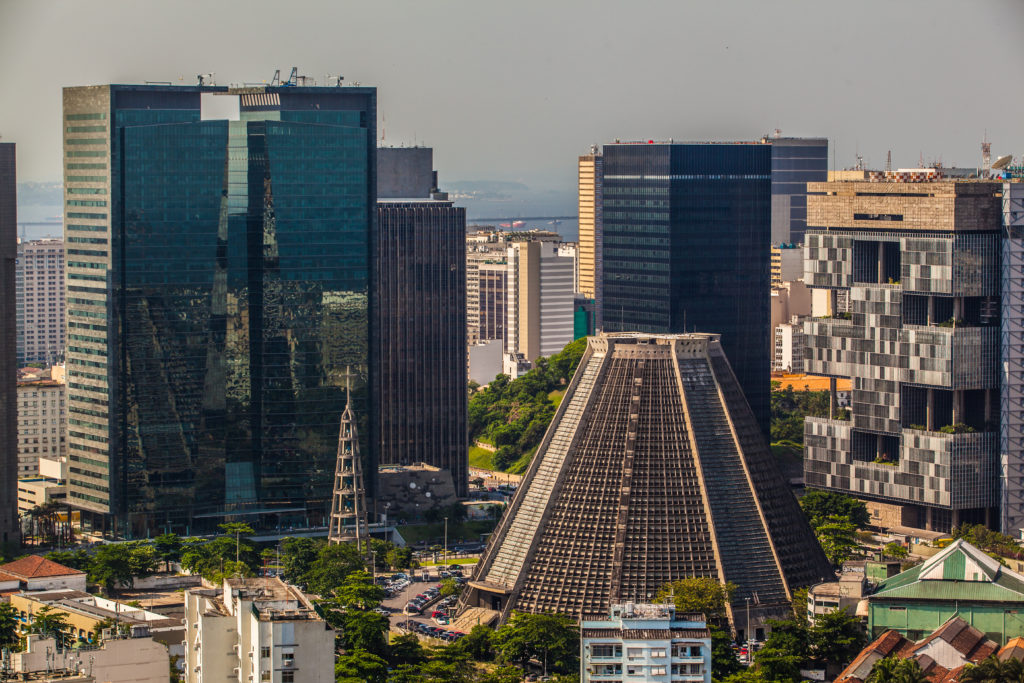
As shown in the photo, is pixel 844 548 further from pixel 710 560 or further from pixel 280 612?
pixel 280 612

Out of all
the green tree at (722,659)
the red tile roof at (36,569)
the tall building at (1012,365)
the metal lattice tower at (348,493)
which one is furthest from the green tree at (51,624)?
the tall building at (1012,365)

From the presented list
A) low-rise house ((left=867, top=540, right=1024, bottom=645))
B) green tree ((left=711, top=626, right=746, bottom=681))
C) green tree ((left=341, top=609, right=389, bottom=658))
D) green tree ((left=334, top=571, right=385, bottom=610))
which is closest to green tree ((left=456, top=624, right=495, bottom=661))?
green tree ((left=341, top=609, right=389, bottom=658))

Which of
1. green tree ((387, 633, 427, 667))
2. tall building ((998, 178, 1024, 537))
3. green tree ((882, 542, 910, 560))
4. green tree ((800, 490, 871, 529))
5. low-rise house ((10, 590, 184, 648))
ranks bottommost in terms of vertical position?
green tree ((387, 633, 427, 667))

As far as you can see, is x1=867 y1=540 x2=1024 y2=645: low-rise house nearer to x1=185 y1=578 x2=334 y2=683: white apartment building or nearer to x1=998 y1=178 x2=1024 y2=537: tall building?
x1=185 y1=578 x2=334 y2=683: white apartment building

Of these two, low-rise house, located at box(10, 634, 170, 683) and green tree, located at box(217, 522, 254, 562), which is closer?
low-rise house, located at box(10, 634, 170, 683)

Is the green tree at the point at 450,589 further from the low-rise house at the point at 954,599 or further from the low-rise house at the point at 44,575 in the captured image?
the low-rise house at the point at 954,599

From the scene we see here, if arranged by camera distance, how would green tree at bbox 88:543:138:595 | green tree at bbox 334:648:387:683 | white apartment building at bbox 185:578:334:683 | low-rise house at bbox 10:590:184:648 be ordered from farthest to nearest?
green tree at bbox 88:543:138:595 < low-rise house at bbox 10:590:184:648 < green tree at bbox 334:648:387:683 < white apartment building at bbox 185:578:334:683
